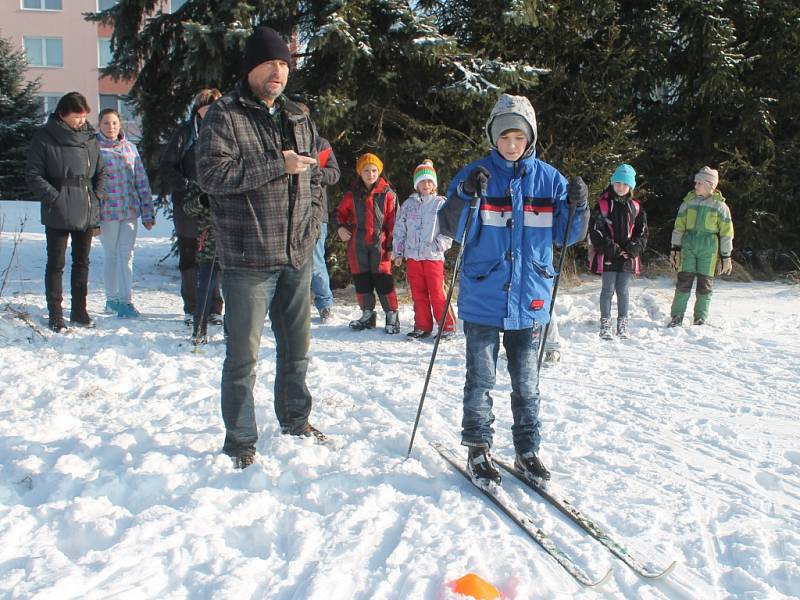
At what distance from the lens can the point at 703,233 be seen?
7656 millimetres

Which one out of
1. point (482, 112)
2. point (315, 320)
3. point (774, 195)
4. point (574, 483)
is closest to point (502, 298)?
point (574, 483)

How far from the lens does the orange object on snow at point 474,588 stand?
7.81 ft

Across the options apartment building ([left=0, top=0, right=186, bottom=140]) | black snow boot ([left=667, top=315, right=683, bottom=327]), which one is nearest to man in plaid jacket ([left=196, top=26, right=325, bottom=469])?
black snow boot ([left=667, top=315, right=683, bottom=327])

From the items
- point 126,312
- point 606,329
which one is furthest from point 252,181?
point 606,329

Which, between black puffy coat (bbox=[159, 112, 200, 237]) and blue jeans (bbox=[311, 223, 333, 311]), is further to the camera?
blue jeans (bbox=[311, 223, 333, 311])

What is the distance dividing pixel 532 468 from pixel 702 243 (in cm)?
532

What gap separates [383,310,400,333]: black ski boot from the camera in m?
7.10

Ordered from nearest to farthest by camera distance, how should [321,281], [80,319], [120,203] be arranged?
[80,319]
[120,203]
[321,281]

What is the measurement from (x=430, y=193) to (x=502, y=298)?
12.2 ft

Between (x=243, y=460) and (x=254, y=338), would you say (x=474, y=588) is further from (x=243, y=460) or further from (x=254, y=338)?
(x=254, y=338)

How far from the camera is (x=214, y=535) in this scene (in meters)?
2.79

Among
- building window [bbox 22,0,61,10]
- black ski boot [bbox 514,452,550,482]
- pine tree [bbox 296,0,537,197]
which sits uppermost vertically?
building window [bbox 22,0,61,10]

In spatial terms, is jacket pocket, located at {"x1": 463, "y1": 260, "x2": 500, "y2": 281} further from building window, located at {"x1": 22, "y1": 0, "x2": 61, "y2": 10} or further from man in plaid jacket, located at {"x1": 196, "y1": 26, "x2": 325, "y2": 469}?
building window, located at {"x1": 22, "y1": 0, "x2": 61, "y2": 10}

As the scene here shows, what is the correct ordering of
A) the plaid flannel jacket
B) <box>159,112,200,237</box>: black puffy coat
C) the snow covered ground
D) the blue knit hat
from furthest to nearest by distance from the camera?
the blue knit hat
<box>159,112,200,237</box>: black puffy coat
the plaid flannel jacket
the snow covered ground
